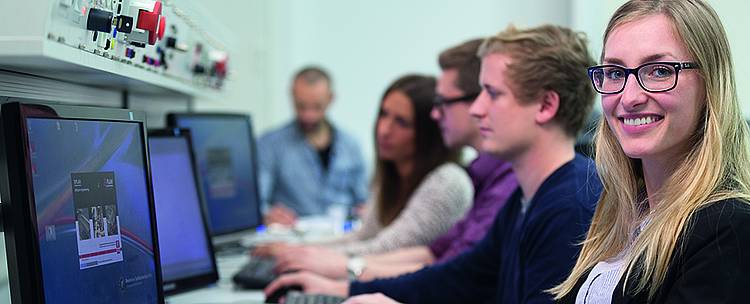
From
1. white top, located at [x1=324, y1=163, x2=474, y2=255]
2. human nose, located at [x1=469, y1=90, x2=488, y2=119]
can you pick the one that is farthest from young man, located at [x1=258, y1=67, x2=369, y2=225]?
human nose, located at [x1=469, y1=90, x2=488, y2=119]

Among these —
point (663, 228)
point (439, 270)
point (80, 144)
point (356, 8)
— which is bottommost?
point (439, 270)

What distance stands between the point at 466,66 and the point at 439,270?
59 cm

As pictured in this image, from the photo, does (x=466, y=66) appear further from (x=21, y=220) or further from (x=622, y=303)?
(x=21, y=220)

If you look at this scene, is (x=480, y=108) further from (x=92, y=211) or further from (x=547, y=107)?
(x=92, y=211)

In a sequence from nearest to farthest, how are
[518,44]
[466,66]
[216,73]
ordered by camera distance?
[518,44], [466,66], [216,73]

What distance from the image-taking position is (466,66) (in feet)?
7.28

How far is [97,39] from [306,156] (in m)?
3.03

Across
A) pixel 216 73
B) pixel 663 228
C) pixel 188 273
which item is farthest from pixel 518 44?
pixel 216 73

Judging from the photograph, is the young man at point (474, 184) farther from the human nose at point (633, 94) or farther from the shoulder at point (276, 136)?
the shoulder at point (276, 136)

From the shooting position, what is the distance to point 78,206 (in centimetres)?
113

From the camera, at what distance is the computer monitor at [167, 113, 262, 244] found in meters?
2.33

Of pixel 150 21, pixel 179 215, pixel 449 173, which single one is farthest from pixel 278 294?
pixel 150 21

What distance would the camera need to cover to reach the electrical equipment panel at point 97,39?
1011 millimetres

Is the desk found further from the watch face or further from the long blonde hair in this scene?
the long blonde hair
